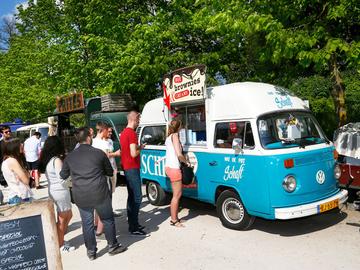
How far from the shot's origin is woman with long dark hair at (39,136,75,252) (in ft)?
18.9

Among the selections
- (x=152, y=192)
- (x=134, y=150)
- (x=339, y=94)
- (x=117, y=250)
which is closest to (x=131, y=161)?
(x=134, y=150)

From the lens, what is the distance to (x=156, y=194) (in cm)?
879

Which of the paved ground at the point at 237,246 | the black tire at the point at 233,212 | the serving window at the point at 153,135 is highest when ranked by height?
the serving window at the point at 153,135

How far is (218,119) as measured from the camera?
6.88 meters

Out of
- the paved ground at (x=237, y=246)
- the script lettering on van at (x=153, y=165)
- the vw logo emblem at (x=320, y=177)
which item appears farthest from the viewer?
the script lettering on van at (x=153, y=165)

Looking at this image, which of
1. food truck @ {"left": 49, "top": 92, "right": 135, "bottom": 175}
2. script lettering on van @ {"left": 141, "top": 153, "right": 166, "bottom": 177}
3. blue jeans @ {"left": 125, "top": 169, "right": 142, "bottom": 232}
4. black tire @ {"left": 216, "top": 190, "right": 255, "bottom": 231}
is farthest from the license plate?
food truck @ {"left": 49, "top": 92, "right": 135, "bottom": 175}

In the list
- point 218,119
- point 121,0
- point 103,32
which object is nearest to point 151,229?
point 218,119

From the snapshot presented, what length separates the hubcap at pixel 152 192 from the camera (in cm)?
885

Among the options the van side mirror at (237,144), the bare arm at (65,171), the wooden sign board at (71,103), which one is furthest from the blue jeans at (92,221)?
the wooden sign board at (71,103)

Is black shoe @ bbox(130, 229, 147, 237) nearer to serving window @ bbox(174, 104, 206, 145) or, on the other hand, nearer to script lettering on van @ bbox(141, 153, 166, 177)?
script lettering on van @ bbox(141, 153, 166, 177)

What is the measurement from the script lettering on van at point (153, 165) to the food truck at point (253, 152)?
791 millimetres

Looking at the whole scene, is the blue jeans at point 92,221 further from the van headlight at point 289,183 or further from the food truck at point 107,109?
the food truck at point 107,109

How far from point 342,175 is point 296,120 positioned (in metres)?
1.65

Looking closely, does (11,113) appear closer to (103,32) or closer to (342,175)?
(103,32)
